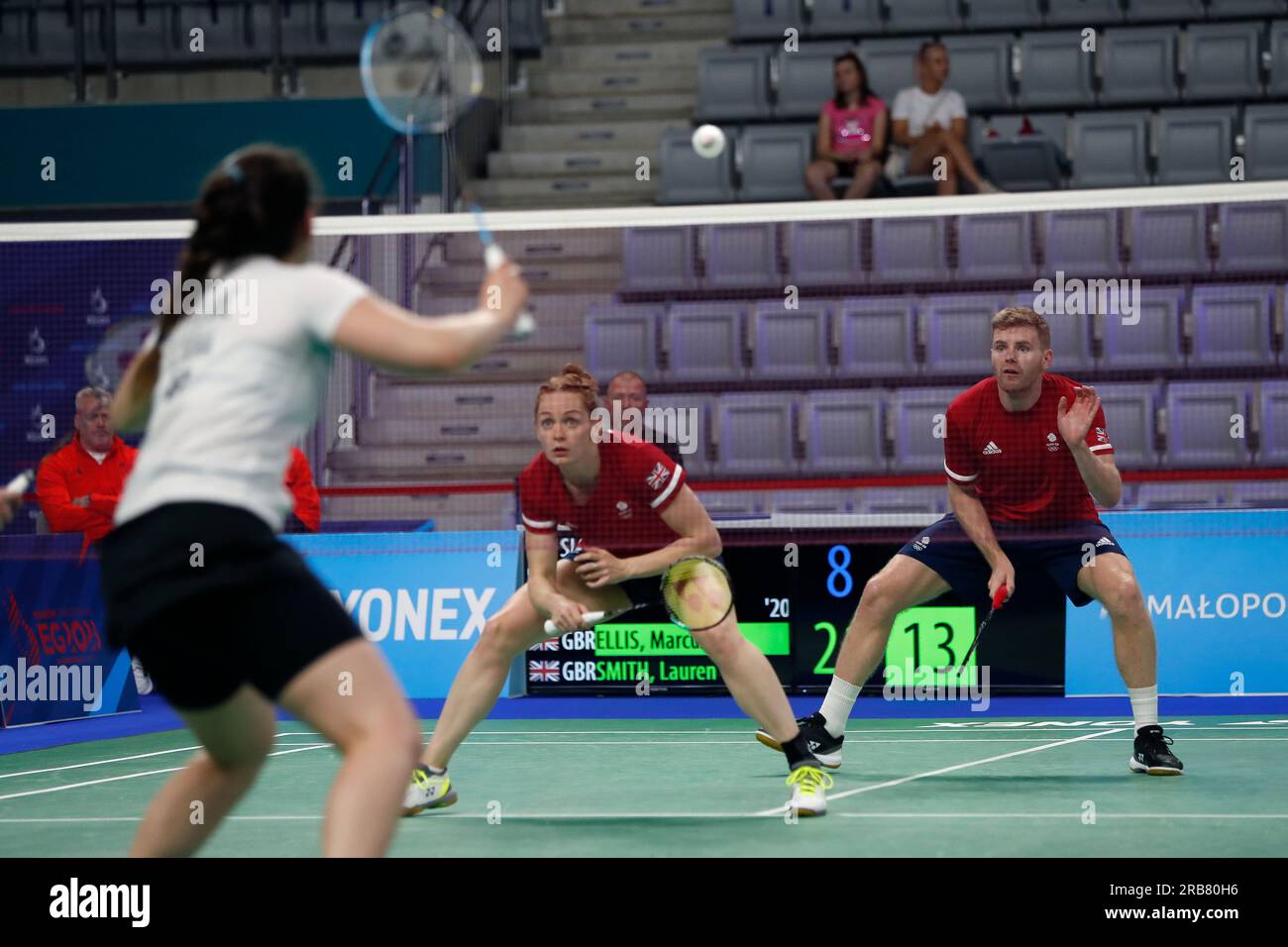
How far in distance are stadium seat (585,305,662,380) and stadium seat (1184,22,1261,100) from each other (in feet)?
17.0

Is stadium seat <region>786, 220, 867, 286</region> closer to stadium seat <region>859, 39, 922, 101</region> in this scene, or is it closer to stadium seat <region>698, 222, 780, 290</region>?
stadium seat <region>698, 222, 780, 290</region>

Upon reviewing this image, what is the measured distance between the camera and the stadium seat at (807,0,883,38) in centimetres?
1534

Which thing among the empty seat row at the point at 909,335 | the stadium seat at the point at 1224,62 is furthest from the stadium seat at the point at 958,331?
the stadium seat at the point at 1224,62

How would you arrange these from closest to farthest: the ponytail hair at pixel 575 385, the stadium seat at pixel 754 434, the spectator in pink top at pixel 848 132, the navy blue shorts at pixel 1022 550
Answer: the ponytail hair at pixel 575 385 < the navy blue shorts at pixel 1022 550 < the stadium seat at pixel 754 434 < the spectator in pink top at pixel 848 132

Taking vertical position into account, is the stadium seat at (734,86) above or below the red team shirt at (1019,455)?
above

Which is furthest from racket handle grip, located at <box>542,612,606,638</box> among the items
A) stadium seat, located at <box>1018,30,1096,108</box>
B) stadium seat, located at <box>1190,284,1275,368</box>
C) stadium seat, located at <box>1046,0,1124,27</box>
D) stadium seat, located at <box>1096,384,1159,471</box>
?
stadium seat, located at <box>1046,0,1124,27</box>

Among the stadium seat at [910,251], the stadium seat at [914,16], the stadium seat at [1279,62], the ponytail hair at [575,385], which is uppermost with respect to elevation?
the stadium seat at [914,16]

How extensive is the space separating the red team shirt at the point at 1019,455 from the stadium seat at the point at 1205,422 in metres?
5.34

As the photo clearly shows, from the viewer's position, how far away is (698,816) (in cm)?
599

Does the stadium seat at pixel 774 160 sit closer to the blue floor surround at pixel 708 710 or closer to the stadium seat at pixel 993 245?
the stadium seat at pixel 993 245

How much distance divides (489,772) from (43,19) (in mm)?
12507

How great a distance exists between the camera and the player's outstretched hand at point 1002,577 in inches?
262

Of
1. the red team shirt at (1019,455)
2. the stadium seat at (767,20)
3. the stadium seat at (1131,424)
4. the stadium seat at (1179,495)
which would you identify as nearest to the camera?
the red team shirt at (1019,455)
